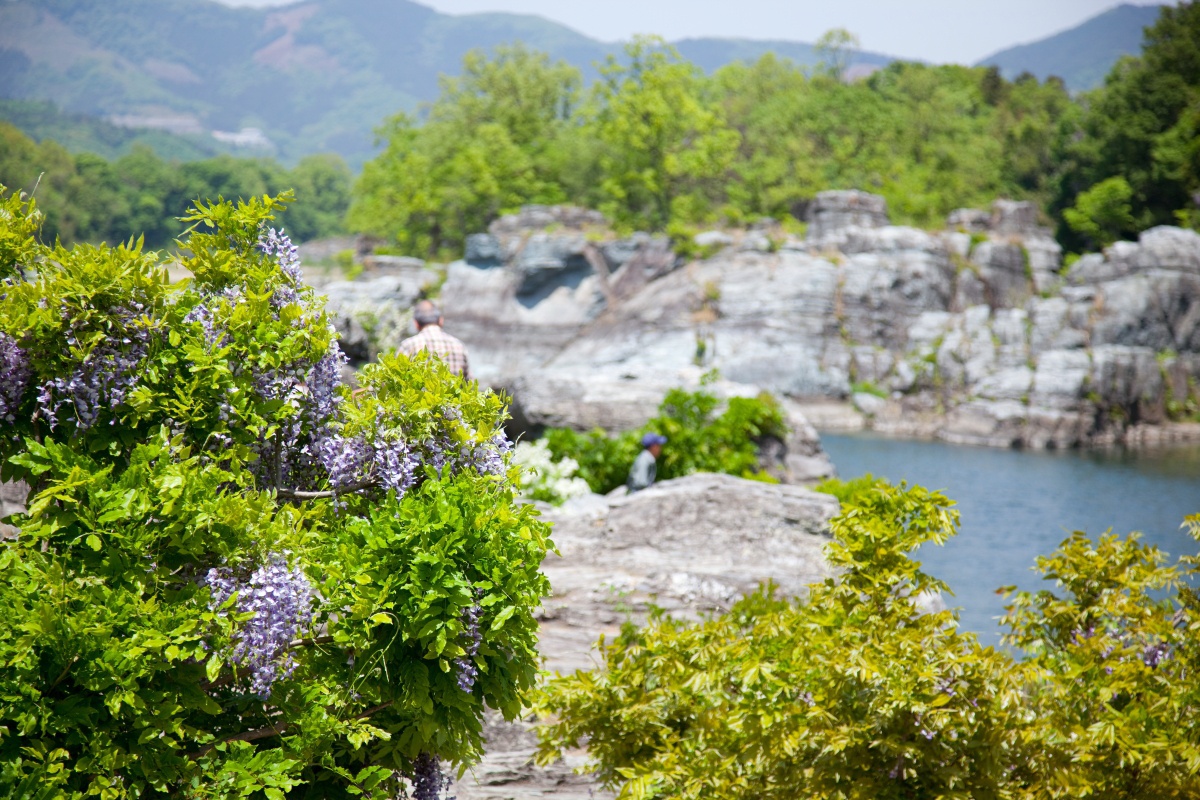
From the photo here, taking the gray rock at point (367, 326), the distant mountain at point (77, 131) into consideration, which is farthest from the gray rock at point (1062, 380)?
the distant mountain at point (77, 131)

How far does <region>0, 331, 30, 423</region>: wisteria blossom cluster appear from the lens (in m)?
3.08

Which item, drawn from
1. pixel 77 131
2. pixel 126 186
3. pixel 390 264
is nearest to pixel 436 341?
pixel 390 264

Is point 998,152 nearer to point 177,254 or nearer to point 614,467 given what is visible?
point 614,467

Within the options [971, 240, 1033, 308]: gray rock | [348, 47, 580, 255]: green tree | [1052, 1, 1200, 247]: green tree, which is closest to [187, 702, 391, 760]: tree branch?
[971, 240, 1033, 308]: gray rock

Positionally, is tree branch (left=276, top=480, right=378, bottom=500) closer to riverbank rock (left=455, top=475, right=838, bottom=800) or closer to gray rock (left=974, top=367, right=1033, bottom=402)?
riverbank rock (left=455, top=475, right=838, bottom=800)

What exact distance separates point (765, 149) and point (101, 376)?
229 ft

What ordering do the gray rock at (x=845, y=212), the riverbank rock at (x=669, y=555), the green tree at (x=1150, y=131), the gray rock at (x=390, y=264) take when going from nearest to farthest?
the riverbank rock at (x=669, y=555), the gray rock at (x=845, y=212), the gray rock at (x=390, y=264), the green tree at (x=1150, y=131)

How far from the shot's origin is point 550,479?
11922 millimetres

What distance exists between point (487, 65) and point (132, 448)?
2882 inches

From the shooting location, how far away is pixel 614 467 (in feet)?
42.6

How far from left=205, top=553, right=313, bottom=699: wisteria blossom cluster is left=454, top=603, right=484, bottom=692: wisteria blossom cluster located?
1.69 feet

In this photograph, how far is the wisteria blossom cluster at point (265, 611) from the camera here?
9.52 ft

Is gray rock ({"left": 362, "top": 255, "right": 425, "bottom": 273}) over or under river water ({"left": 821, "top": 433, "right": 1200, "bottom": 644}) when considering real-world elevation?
over

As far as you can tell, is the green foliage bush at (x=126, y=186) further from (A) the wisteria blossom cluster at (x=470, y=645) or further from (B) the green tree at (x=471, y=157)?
(A) the wisteria blossom cluster at (x=470, y=645)
